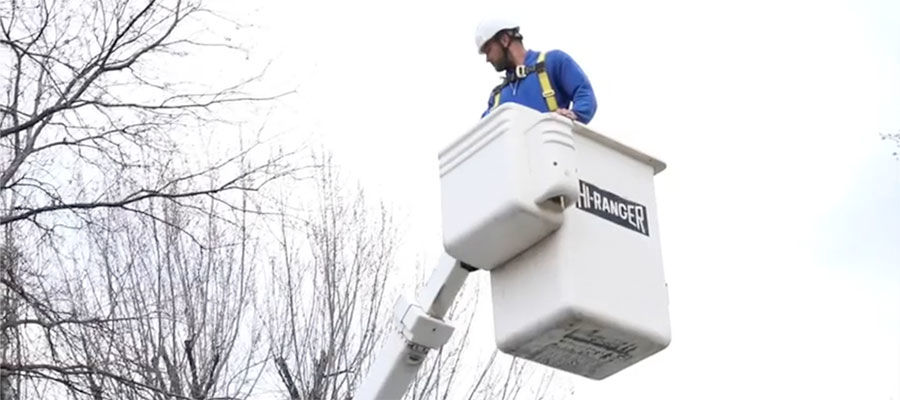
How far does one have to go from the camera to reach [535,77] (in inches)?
172

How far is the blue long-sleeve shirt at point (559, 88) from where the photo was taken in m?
4.22

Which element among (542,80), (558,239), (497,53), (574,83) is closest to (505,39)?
(497,53)

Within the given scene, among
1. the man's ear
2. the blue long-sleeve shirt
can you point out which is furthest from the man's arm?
the man's ear

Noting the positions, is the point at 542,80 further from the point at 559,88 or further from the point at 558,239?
the point at 558,239

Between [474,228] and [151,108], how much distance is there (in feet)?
11.4

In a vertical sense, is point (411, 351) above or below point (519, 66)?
below

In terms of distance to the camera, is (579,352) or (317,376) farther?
(317,376)

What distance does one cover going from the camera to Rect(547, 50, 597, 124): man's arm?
4.17m

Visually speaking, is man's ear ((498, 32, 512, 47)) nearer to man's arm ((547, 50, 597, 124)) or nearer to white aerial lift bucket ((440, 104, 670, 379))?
man's arm ((547, 50, 597, 124))

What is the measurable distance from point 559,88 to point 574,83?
0.27 feet

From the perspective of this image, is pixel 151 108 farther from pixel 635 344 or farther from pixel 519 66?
pixel 635 344

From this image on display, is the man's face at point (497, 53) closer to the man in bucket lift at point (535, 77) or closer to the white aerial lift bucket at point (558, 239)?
the man in bucket lift at point (535, 77)

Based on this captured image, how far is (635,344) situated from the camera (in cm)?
379

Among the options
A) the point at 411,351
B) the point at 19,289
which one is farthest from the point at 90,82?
the point at 411,351
